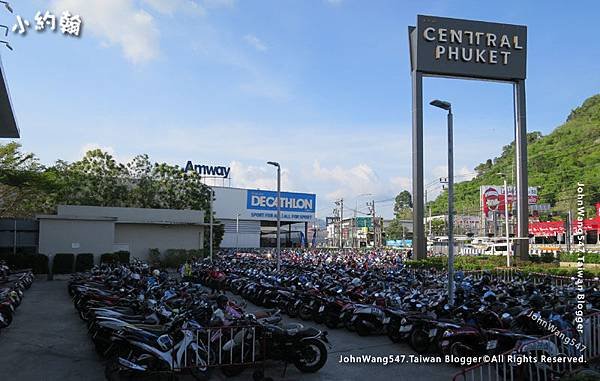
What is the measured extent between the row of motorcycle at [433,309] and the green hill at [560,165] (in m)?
46.5

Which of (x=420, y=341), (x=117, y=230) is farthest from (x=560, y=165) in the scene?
(x=420, y=341)

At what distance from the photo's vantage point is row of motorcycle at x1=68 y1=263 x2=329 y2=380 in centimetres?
618

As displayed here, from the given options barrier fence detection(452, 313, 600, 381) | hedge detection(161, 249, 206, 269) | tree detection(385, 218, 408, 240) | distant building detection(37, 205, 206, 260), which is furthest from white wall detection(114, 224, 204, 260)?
tree detection(385, 218, 408, 240)

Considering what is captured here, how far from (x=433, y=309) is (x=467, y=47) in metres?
18.1

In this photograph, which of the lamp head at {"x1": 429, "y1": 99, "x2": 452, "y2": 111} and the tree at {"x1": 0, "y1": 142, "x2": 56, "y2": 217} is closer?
the lamp head at {"x1": 429, "y1": 99, "x2": 452, "y2": 111}

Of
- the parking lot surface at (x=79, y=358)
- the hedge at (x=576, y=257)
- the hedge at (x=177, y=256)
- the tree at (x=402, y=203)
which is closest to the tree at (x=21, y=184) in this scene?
the hedge at (x=177, y=256)

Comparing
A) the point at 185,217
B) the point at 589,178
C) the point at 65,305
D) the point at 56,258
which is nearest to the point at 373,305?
the point at 65,305

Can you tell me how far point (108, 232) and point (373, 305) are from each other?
57.8 ft

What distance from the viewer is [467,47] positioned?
928 inches

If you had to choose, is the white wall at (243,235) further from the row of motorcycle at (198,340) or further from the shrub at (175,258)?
the row of motorcycle at (198,340)

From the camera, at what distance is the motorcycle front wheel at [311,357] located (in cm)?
702

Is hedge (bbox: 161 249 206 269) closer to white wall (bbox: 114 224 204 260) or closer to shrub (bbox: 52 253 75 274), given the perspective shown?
white wall (bbox: 114 224 204 260)

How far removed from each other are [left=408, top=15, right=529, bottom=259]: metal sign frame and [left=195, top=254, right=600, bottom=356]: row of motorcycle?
883 centimetres

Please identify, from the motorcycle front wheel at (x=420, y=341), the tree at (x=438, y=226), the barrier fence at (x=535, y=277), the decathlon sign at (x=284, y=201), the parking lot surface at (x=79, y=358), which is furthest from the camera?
the tree at (x=438, y=226)
